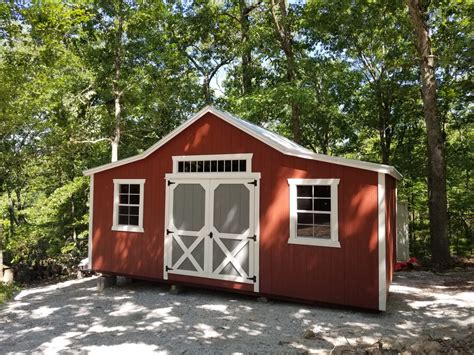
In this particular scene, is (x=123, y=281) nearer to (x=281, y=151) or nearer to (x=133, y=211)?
(x=133, y=211)

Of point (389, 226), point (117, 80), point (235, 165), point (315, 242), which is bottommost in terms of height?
point (315, 242)

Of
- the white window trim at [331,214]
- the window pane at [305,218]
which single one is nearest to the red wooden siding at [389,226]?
the white window trim at [331,214]

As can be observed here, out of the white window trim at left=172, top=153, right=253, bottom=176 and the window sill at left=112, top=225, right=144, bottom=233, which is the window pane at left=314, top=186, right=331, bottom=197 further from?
the window sill at left=112, top=225, right=144, bottom=233

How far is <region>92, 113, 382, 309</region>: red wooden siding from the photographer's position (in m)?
5.98

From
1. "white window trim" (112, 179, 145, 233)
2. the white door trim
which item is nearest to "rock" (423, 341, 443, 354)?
the white door trim

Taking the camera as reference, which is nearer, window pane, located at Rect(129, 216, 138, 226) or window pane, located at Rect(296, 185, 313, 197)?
window pane, located at Rect(296, 185, 313, 197)

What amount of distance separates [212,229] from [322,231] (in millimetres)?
2225

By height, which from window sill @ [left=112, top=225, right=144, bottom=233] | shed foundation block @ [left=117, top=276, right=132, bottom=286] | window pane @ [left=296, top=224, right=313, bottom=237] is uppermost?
window pane @ [left=296, top=224, right=313, bottom=237]

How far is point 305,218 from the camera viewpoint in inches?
255

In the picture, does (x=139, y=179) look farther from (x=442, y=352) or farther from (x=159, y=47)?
(x=159, y=47)

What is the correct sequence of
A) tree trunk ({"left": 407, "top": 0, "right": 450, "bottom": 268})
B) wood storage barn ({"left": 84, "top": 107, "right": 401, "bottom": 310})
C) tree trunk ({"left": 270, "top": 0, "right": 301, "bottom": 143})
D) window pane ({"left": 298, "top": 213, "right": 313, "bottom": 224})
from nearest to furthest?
wood storage barn ({"left": 84, "top": 107, "right": 401, "bottom": 310})
window pane ({"left": 298, "top": 213, "right": 313, "bottom": 224})
tree trunk ({"left": 407, "top": 0, "right": 450, "bottom": 268})
tree trunk ({"left": 270, "top": 0, "right": 301, "bottom": 143})

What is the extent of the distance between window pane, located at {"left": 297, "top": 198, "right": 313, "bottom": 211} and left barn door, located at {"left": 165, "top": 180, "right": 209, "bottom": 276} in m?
1.93

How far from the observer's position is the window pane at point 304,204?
21.2 ft

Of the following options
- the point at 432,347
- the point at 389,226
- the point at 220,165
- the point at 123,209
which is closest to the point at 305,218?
the point at 389,226
